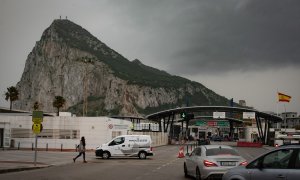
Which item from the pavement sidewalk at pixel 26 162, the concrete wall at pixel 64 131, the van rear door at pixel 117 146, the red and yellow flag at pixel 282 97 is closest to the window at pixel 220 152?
the pavement sidewalk at pixel 26 162

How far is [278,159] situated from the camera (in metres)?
10.0

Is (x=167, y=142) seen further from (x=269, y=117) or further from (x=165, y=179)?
(x=165, y=179)

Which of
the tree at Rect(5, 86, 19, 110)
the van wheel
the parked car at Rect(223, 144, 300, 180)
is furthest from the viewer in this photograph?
the tree at Rect(5, 86, 19, 110)

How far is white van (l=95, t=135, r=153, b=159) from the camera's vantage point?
35594 mm

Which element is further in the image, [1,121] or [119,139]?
[1,121]

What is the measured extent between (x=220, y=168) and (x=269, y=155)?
5.64m

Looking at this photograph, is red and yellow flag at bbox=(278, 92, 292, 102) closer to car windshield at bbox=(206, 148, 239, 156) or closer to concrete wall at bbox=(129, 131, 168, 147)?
concrete wall at bbox=(129, 131, 168, 147)

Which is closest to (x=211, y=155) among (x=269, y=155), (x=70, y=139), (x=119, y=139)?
(x=269, y=155)

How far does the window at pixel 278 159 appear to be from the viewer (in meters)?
9.81

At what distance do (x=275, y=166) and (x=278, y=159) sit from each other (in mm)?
172

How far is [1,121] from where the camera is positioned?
55500 millimetres

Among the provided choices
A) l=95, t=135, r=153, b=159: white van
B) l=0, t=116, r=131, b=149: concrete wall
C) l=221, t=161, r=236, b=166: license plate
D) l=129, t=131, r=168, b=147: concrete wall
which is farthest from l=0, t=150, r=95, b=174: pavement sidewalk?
l=129, t=131, r=168, b=147: concrete wall

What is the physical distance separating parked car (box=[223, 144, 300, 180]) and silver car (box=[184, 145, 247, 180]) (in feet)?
16.6

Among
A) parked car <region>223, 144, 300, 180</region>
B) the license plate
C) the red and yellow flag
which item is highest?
the red and yellow flag
